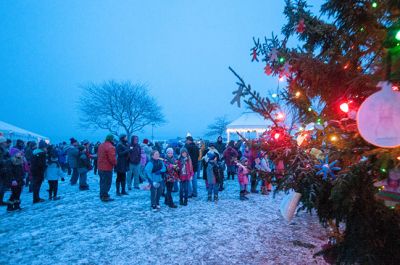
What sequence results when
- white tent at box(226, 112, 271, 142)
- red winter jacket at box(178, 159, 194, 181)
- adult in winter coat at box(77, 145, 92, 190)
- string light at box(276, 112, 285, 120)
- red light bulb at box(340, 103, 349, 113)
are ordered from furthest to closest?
1. white tent at box(226, 112, 271, 142)
2. adult in winter coat at box(77, 145, 92, 190)
3. red winter jacket at box(178, 159, 194, 181)
4. string light at box(276, 112, 285, 120)
5. red light bulb at box(340, 103, 349, 113)

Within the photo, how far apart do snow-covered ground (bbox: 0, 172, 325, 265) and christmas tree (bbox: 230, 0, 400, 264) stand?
2.32m

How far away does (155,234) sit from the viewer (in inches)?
222

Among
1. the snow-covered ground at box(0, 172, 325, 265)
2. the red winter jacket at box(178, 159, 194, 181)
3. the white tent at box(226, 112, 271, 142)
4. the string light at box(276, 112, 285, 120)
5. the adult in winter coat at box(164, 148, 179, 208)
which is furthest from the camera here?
the white tent at box(226, 112, 271, 142)

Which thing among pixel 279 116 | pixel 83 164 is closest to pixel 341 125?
pixel 279 116

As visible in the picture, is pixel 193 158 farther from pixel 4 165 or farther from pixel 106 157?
pixel 4 165

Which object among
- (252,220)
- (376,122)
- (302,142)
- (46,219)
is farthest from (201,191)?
(376,122)

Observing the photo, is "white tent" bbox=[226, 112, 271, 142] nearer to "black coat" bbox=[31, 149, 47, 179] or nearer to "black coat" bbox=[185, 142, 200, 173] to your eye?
"black coat" bbox=[185, 142, 200, 173]

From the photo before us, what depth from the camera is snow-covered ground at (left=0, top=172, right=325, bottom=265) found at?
15.0 feet

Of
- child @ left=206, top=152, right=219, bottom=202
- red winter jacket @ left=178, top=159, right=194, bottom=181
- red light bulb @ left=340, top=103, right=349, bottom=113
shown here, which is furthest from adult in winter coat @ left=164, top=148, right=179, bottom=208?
red light bulb @ left=340, top=103, right=349, bottom=113

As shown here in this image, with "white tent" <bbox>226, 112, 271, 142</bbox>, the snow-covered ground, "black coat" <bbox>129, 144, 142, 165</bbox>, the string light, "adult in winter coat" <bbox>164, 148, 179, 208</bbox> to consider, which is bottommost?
the snow-covered ground

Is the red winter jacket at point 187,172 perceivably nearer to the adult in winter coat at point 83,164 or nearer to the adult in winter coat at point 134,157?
the adult in winter coat at point 134,157

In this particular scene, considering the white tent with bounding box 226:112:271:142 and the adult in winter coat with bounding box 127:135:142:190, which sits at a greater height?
the white tent with bounding box 226:112:271:142

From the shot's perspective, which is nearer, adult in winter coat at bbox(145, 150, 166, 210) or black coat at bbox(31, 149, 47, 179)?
adult in winter coat at bbox(145, 150, 166, 210)

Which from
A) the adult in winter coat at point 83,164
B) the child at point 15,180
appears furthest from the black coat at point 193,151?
the child at point 15,180
